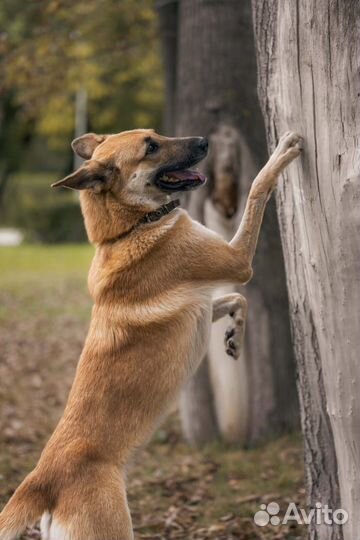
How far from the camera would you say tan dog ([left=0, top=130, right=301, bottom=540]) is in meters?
4.03

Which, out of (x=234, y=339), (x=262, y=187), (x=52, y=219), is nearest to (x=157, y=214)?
(x=262, y=187)

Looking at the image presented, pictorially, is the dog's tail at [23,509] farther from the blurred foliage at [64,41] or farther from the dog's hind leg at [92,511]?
the blurred foliage at [64,41]

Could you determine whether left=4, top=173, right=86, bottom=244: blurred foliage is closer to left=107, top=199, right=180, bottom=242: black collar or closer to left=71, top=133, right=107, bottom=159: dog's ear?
left=71, top=133, right=107, bottom=159: dog's ear

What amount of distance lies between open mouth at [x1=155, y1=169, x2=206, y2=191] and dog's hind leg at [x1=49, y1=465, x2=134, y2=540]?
172 cm

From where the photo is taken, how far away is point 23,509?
401cm

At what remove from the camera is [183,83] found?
7.84 meters

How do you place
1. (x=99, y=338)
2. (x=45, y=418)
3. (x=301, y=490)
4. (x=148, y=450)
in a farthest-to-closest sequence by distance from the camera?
1. (x=45, y=418)
2. (x=148, y=450)
3. (x=301, y=490)
4. (x=99, y=338)

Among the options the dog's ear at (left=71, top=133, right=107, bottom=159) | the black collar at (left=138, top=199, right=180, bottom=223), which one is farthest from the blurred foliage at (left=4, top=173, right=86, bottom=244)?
the black collar at (left=138, top=199, right=180, bottom=223)

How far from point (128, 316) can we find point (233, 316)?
97 cm

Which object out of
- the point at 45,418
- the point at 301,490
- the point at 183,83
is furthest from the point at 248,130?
the point at 45,418

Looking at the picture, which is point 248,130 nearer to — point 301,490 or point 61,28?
point 301,490

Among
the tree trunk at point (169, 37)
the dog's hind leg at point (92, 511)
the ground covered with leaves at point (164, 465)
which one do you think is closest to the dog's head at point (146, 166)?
the ground covered with leaves at point (164, 465)

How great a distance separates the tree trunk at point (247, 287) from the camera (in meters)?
7.52

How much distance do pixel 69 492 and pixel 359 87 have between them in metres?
2.46
